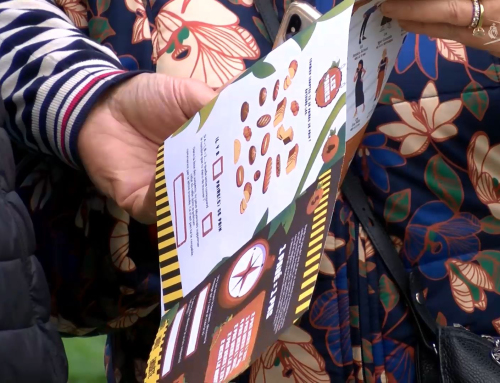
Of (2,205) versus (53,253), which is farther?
(53,253)

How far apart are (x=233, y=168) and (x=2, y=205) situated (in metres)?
0.16

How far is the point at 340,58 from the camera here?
1.23 ft

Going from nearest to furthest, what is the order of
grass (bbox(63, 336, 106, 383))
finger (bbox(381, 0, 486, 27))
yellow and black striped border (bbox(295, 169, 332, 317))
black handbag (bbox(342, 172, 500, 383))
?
yellow and black striped border (bbox(295, 169, 332, 317))
finger (bbox(381, 0, 486, 27))
black handbag (bbox(342, 172, 500, 383))
grass (bbox(63, 336, 106, 383))

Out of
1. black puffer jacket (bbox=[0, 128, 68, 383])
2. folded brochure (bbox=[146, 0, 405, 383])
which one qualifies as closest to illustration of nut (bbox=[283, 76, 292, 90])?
folded brochure (bbox=[146, 0, 405, 383])

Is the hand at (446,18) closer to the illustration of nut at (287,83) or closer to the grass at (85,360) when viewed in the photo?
the illustration of nut at (287,83)

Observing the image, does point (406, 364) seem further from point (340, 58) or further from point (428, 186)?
point (340, 58)

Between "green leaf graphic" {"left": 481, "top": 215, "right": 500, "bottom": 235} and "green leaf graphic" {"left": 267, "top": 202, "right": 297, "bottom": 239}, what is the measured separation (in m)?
0.31

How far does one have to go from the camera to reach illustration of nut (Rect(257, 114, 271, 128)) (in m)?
0.39

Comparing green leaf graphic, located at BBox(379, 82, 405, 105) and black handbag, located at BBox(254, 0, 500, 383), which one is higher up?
green leaf graphic, located at BBox(379, 82, 405, 105)

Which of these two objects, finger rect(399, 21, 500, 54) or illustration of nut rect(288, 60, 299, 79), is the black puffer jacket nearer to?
illustration of nut rect(288, 60, 299, 79)

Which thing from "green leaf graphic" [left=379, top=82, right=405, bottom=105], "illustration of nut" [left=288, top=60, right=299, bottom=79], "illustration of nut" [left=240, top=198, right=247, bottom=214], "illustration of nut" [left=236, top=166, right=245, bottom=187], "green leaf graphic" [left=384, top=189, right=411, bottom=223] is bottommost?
"green leaf graphic" [left=384, top=189, right=411, bottom=223]

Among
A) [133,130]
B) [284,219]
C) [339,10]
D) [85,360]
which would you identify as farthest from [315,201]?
[85,360]

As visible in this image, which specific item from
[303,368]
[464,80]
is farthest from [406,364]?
[464,80]

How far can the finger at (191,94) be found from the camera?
0.51 m
